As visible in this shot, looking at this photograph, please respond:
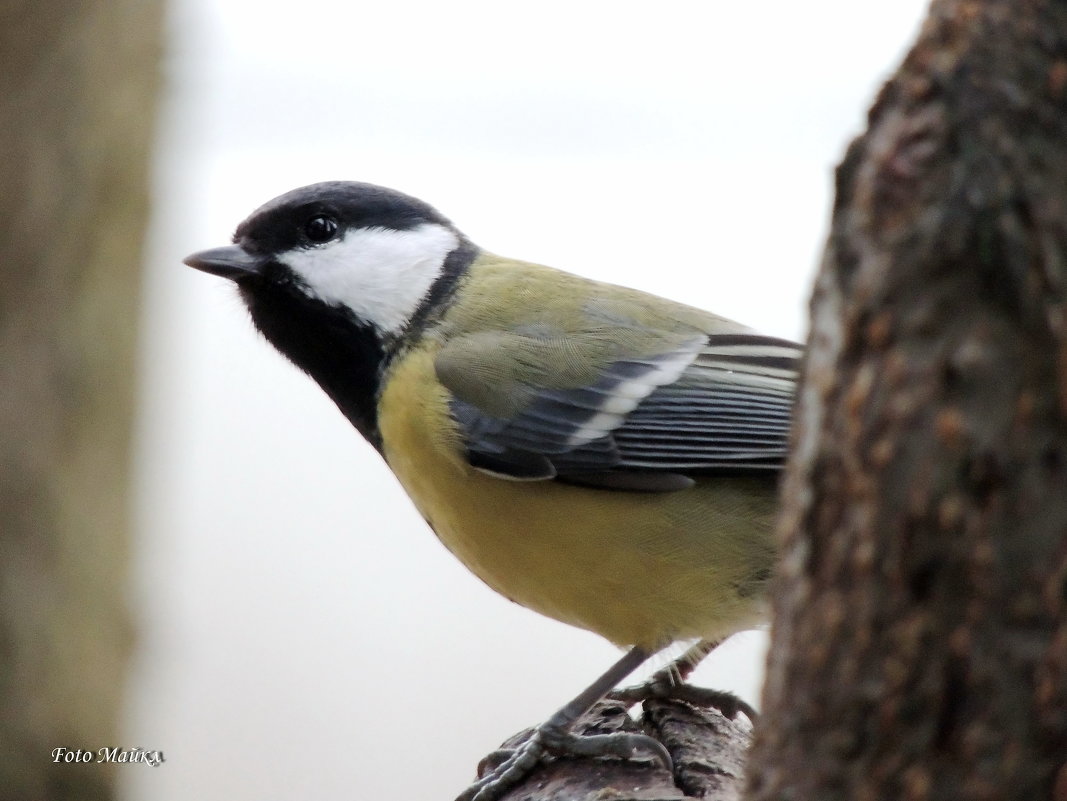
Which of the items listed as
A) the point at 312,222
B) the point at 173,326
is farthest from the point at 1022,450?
the point at 173,326

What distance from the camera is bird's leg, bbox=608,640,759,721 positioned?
1.45 metres

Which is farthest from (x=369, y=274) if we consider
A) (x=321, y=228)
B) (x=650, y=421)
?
(x=650, y=421)

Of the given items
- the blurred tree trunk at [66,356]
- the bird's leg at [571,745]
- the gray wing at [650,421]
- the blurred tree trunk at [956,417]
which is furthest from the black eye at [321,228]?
the blurred tree trunk at [956,417]

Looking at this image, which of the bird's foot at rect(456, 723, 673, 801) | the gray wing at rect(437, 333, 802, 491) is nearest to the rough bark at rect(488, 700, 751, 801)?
the bird's foot at rect(456, 723, 673, 801)

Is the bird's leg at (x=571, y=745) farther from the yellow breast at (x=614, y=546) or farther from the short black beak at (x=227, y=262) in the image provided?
the short black beak at (x=227, y=262)

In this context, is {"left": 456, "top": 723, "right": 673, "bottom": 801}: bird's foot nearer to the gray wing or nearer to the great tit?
the great tit

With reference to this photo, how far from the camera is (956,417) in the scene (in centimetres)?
56

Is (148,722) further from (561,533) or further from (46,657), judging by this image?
(561,533)

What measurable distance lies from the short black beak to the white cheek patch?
44 mm

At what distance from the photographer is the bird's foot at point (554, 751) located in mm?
1201

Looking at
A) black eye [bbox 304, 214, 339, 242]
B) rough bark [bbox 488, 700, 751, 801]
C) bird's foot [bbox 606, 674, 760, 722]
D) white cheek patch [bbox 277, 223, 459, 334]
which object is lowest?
bird's foot [bbox 606, 674, 760, 722]

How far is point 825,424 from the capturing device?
0.62 meters

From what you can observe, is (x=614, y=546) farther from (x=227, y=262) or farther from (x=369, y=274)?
(x=227, y=262)

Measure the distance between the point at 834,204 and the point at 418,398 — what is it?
0.93 metres
